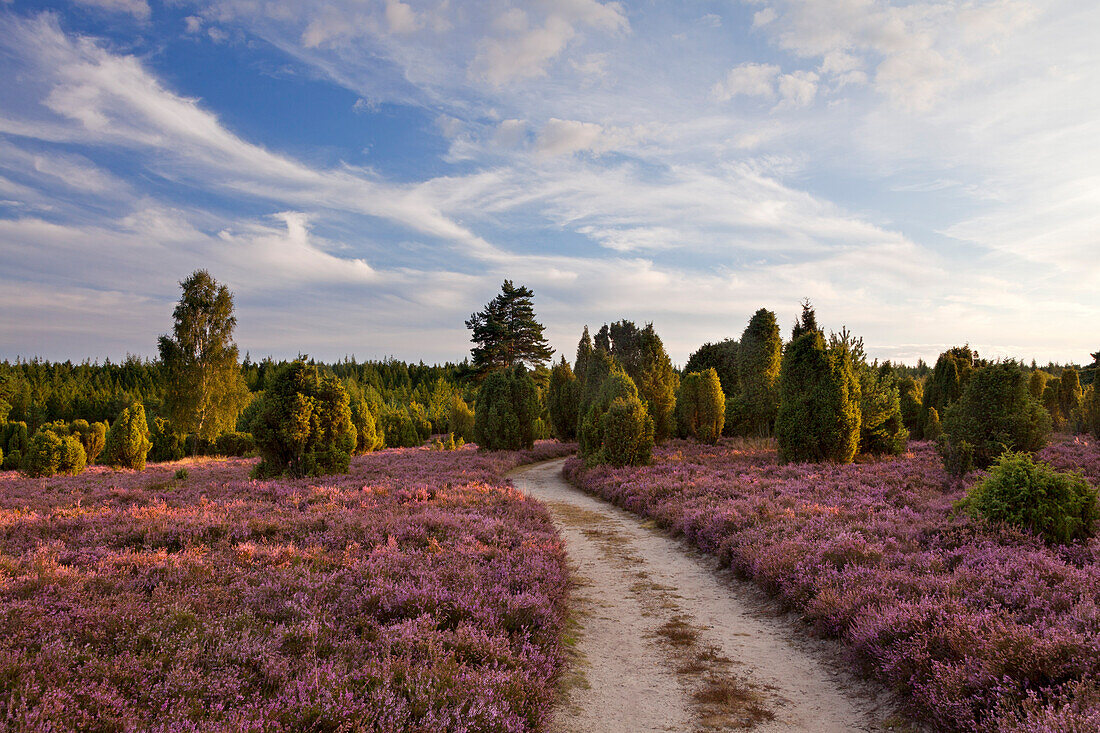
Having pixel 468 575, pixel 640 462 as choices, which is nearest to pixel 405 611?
pixel 468 575

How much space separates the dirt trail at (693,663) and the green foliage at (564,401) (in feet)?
98.6

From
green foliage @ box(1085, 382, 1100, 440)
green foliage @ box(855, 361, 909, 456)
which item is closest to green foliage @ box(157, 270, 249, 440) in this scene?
green foliage @ box(855, 361, 909, 456)

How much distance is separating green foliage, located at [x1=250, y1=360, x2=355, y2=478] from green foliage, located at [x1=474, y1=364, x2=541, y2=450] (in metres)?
13.6

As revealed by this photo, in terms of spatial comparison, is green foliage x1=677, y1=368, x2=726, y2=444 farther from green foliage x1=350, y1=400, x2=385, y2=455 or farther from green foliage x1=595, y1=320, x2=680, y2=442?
green foliage x1=350, y1=400, x2=385, y2=455

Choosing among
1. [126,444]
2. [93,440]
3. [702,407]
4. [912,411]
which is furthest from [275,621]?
[912,411]

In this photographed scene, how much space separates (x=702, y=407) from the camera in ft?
115

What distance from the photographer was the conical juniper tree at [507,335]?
49062 mm

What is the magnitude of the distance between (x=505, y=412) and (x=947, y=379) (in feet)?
112

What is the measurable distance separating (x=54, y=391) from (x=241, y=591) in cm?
10622

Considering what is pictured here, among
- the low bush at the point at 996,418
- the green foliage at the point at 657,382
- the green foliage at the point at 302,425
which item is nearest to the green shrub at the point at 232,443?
the green foliage at the point at 302,425

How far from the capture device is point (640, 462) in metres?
21.5

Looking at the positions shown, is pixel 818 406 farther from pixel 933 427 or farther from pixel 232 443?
pixel 232 443

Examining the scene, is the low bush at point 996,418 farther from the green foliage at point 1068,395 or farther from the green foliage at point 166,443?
the green foliage at point 166,443

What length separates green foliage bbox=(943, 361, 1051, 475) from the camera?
17172 millimetres
